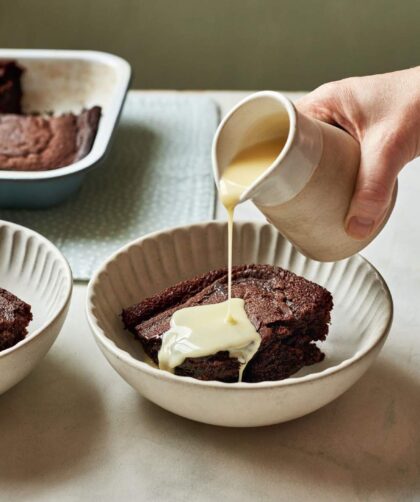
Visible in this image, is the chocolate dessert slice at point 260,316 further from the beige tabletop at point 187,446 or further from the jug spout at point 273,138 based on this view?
the jug spout at point 273,138

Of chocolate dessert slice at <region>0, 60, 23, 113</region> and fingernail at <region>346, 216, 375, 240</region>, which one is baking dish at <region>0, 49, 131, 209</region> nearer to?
chocolate dessert slice at <region>0, 60, 23, 113</region>

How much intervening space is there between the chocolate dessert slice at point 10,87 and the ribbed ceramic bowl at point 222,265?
947 millimetres

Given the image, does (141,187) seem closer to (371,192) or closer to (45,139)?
(45,139)

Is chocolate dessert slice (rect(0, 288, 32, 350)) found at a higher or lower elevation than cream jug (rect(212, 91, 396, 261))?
lower

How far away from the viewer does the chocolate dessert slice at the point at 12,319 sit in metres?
1.14

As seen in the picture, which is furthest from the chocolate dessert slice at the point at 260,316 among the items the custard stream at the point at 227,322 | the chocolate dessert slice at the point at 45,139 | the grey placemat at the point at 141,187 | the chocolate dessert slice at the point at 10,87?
the chocolate dessert slice at the point at 10,87

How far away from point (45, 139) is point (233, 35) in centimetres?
119

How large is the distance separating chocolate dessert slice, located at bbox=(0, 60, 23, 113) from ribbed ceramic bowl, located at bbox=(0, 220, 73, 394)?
84 centimetres

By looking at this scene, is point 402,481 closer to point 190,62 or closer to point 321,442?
point 321,442

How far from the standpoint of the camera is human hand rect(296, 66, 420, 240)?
3.47ft

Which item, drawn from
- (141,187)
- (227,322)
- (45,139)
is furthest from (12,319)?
(45,139)

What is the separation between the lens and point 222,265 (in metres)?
1.40

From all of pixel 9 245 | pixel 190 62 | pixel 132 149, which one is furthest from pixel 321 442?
pixel 190 62

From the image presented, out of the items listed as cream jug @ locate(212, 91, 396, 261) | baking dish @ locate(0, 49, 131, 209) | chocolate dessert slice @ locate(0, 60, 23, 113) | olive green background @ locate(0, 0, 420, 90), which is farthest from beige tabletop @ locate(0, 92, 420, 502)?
olive green background @ locate(0, 0, 420, 90)
